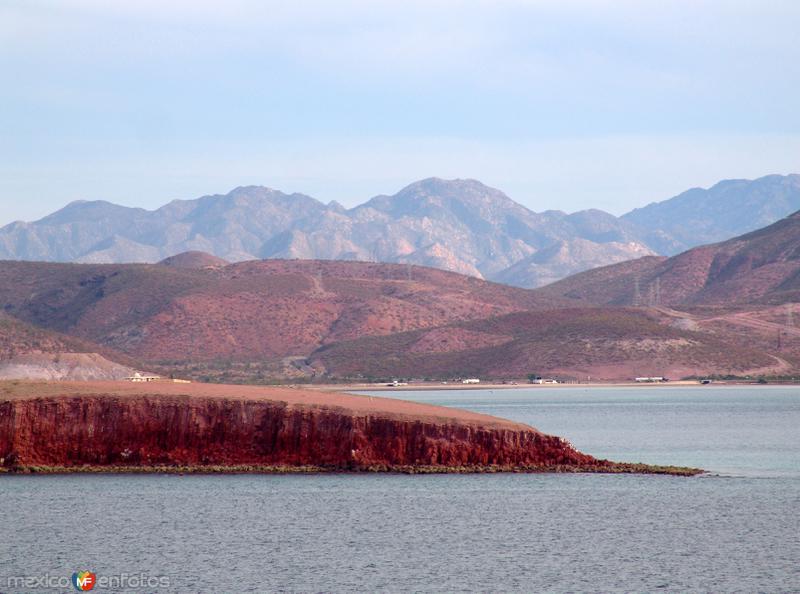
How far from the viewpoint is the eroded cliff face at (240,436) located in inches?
2606

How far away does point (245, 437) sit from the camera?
67250 millimetres

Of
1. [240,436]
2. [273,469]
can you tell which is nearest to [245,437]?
[240,436]

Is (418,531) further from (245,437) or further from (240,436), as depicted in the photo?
(240,436)

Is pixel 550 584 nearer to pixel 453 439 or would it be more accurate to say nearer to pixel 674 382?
pixel 453 439

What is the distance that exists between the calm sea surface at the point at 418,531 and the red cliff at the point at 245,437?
70.0 inches

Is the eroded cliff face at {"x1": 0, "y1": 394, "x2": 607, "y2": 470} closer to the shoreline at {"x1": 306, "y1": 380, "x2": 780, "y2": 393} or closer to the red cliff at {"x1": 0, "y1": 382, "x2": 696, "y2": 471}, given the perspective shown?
the red cliff at {"x1": 0, "y1": 382, "x2": 696, "y2": 471}

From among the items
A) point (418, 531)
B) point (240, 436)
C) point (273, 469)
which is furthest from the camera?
point (240, 436)

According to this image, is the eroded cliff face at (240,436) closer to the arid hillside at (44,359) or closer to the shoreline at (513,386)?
the arid hillside at (44,359)

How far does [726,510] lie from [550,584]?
16.6 metres

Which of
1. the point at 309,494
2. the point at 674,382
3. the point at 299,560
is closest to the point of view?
the point at 299,560

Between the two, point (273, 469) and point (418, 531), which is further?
point (273, 469)

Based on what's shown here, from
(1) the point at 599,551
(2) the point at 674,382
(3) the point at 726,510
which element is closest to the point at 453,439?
(3) the point at 726,510

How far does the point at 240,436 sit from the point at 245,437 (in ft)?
0.83

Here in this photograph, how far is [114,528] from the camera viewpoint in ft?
169
